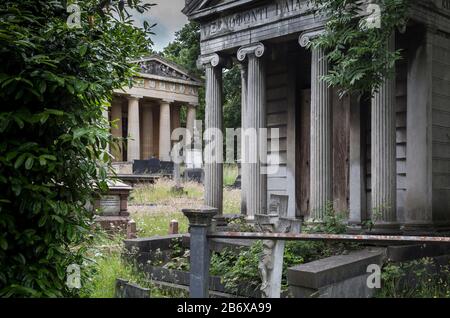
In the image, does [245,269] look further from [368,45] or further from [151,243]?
[368,45]

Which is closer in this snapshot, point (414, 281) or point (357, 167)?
→ point (414, 281)

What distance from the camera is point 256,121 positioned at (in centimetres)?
1099

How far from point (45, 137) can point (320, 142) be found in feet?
19.1

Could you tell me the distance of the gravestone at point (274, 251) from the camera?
4836 millimetres

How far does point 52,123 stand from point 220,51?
7.49 meters

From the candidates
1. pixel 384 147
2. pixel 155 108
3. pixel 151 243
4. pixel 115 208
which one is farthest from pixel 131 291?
pixel 155 108

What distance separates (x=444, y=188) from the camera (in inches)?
380

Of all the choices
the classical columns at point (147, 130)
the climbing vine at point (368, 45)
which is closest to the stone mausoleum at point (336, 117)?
the climbing vine at point (368, 45)

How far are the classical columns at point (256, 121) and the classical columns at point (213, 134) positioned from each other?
0.85m

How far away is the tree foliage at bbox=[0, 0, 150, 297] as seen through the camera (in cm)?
438

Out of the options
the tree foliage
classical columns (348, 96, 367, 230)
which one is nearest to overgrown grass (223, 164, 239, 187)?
classical columns (348, 96, 367, 230)

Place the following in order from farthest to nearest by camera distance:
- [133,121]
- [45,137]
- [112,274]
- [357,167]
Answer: [133,121] < [357,167] < [112,274] < [45,137]

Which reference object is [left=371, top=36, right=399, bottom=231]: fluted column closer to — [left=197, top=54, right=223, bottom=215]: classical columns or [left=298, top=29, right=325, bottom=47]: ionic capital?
[left=298, top=29, right=325, bottom=47]: ionic capital

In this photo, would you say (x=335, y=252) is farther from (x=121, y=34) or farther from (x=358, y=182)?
(x=121, y=34)
